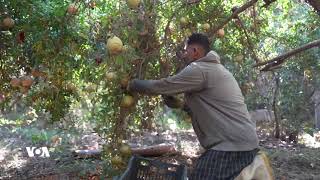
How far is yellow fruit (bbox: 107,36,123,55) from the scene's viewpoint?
314cm

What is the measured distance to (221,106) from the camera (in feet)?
10.4

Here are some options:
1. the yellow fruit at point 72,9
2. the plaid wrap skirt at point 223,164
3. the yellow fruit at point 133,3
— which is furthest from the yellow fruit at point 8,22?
the plaid wrap skirt at point 223,164

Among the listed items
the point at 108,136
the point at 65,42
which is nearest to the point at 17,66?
the point at 65,42

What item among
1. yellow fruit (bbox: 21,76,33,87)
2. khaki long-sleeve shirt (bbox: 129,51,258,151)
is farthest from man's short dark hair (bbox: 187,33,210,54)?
yellow fruit (bbox: 21,76,33,87)

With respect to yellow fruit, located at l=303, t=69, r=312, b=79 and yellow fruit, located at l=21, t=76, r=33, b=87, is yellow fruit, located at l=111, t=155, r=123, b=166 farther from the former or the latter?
yellow fruit, located at l=303, t=69, r=312, b=79

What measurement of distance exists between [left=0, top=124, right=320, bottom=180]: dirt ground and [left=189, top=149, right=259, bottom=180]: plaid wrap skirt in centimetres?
185

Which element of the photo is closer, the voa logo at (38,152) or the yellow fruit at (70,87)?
the yellow fruit at (70,87)

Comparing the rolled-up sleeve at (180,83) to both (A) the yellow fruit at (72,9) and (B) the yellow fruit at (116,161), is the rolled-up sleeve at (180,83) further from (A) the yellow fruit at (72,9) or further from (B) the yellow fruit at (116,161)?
(A) the yellow fruit at (72,9)

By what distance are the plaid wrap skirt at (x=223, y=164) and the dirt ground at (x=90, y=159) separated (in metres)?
1.85

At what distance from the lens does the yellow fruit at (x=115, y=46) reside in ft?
10.3

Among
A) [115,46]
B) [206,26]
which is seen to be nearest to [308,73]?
[206,26]

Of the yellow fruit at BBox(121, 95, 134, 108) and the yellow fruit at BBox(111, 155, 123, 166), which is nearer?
the yellow fruit at BBox(121, 95, 134, 108)

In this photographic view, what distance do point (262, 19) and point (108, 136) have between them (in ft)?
10.5

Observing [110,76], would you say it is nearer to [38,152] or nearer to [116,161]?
[116,161]
